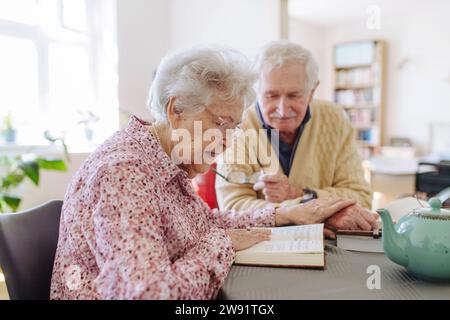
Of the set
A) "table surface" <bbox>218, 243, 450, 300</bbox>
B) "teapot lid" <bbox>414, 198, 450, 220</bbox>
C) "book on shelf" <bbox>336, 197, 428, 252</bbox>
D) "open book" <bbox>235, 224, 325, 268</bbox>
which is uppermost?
"teapot lid" <bbox>414, 198, 450, 220</bbox>

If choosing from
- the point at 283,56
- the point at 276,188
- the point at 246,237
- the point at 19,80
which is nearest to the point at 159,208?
the point at 246,237

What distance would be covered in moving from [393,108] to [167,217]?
6253 mm

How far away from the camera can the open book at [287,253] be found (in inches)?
36.2

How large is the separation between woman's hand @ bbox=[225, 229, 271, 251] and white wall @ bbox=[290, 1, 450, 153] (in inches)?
227

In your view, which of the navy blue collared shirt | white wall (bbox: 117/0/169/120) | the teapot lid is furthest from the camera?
white wall (bbox: 117/0/169/120)

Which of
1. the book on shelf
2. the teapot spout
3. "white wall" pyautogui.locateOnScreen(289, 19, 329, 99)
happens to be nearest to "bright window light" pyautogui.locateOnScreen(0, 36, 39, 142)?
the book on shelf

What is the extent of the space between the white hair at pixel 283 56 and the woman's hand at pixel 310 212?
59 centimetres

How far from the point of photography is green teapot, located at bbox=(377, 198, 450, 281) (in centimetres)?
79

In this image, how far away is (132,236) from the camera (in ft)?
2.36

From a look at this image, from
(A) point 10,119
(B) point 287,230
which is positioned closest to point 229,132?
(B) point 287,230

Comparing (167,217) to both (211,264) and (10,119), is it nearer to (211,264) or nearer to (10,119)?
(211,264)

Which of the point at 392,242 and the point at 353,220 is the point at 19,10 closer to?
the point at 353,220

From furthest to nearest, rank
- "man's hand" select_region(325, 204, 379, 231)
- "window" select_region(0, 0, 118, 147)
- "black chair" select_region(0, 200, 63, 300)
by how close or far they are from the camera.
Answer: "window" select_region(0, 0, 118, 147), "man's hand" select_region(325, 204, 379, 231), "black chair" select_region(0, 200, 63, 300)

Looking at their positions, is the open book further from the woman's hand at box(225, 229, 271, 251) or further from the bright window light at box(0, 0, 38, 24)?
the bright window light at box(0, 0, 38, 24)
